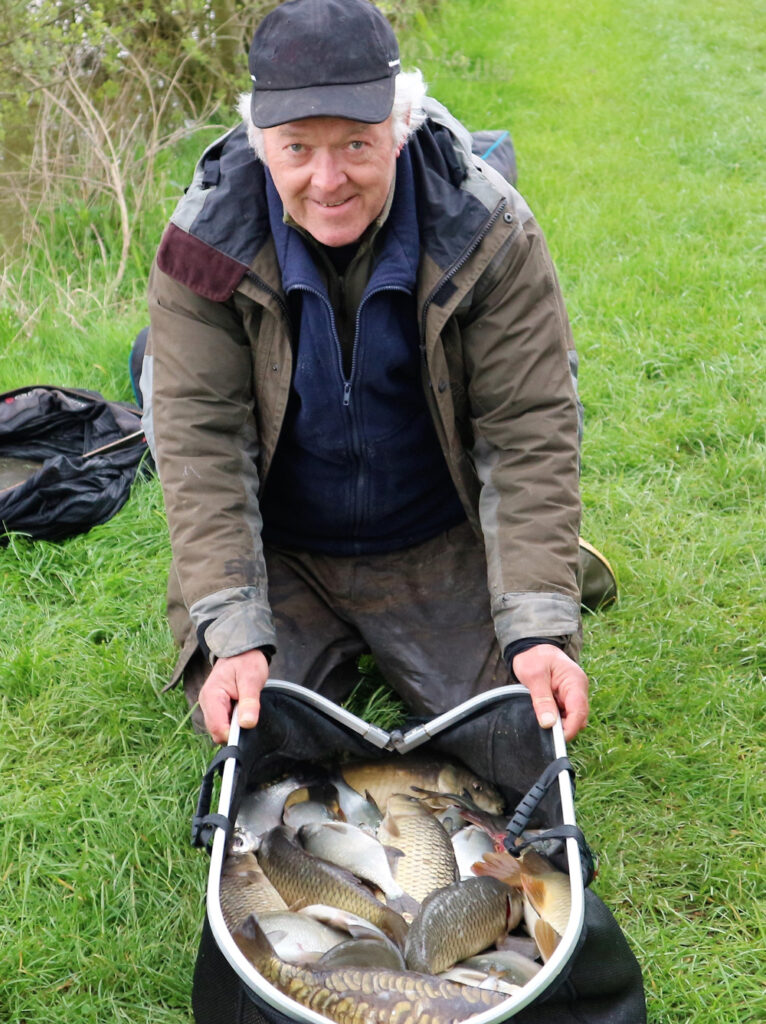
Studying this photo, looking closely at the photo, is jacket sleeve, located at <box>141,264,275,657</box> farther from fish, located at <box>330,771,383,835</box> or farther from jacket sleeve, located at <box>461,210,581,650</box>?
jacket sleeve, located at <box>461,210,581,650</box>

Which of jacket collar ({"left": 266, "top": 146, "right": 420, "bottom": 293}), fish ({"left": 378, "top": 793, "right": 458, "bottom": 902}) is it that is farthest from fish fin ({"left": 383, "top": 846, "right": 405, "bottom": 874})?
jacket collar ({"left": 266, "top": 146, "right": 420, "bottom": 293})

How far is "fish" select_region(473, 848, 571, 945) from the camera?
1984 mm

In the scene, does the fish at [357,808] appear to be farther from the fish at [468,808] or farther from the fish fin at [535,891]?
the fish fin at [535,891]

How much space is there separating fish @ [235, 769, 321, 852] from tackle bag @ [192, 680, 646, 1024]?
3 centimetres

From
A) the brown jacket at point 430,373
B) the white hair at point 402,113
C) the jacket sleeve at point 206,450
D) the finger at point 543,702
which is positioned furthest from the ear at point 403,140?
the finger at point 543,702

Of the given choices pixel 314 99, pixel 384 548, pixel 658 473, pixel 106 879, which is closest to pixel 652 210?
pixel 658 473

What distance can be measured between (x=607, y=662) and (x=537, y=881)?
1112mm

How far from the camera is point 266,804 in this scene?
96.5 inches

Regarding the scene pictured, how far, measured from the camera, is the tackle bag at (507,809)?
1.77m

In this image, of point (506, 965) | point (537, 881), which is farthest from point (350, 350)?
point (506, 965)

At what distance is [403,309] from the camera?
8.05ft

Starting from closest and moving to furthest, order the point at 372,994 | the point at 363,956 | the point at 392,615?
the point at 372,994
the point at 363,956
the point at 392,615

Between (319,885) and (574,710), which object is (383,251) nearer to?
(574,710)

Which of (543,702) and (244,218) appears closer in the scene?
(543,702)
